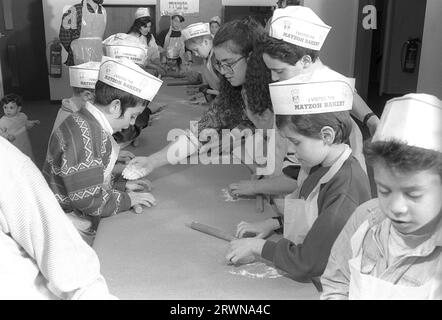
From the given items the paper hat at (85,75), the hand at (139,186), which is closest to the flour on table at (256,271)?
the hand at (139,186)

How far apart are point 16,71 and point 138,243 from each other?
5206mm

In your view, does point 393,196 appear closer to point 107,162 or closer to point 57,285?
point 57,285

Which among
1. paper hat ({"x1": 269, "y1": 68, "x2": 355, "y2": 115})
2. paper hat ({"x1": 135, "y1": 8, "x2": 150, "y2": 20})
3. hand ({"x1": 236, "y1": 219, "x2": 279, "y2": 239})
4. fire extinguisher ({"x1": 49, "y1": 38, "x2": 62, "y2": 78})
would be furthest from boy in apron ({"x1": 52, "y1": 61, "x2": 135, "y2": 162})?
fire extinguisher ({"x1": 49, "y1": 38, "x2": 62, "y2": 78})

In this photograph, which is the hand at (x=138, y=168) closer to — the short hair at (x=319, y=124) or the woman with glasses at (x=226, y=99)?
the woman with glasses at (x=226, y=99)

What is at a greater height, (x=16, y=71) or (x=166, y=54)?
(x=166, y=54)

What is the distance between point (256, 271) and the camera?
117 cm

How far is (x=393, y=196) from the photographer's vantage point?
82 cm

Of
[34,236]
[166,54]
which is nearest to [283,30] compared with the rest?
[34,236]

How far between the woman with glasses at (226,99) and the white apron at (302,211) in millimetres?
568

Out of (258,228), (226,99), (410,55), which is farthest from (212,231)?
(410,55)

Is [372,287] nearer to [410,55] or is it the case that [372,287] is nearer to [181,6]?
[181,6]

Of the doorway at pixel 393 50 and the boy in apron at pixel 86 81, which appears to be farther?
the doorway at pixel 393 50

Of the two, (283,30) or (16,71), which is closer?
(283,30)

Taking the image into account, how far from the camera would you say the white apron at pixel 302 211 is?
120 centimetres
